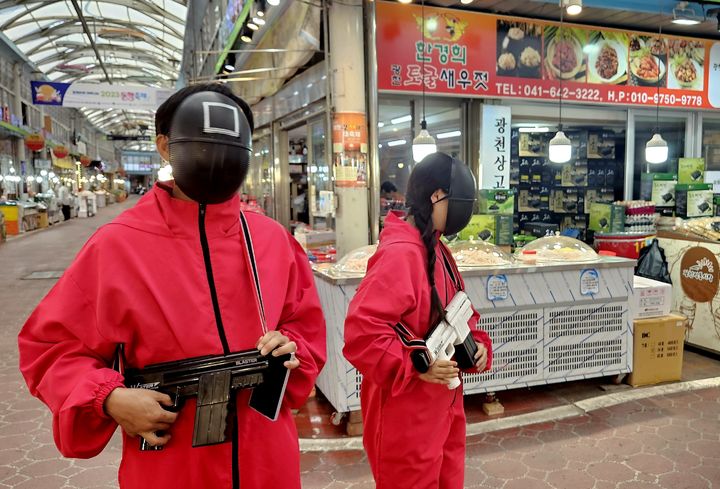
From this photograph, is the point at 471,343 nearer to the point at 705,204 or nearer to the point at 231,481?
the point at 231,481

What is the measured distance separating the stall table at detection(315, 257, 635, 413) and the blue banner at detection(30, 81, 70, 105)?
15.2 meters

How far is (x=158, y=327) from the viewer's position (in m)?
1.29

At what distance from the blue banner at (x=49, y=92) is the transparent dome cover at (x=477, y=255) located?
15.3m

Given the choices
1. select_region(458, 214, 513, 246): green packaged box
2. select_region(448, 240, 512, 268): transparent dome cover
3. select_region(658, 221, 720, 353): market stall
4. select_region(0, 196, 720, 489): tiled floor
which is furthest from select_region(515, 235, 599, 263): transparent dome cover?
select_region(458, 214, 513, 246): green packaged box

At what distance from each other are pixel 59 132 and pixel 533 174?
34.6 m

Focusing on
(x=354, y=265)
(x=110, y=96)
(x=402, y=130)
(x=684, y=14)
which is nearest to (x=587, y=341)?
(x=354, y=265)

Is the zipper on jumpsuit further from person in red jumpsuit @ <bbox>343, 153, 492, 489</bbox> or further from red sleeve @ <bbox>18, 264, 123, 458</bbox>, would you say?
person in red jumpsuit @ <bbox>343, 153, 492, 489</bbox>

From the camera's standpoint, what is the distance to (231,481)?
4.40ft

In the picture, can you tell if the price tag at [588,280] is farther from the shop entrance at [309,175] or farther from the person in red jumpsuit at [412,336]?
the shop entrance at [309,175]

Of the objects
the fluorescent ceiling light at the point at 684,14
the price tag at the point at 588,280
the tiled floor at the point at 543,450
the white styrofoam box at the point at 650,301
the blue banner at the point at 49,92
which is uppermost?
the blue banner at the point at 49,92

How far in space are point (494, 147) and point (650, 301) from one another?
3.13m

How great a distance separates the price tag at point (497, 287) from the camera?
4.03 metres

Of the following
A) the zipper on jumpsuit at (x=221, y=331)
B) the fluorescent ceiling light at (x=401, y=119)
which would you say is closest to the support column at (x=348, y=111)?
the fluorescent ceiling light at (x=401, y=119)

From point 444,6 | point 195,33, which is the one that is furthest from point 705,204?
point 195,33
